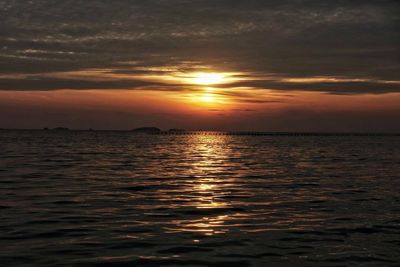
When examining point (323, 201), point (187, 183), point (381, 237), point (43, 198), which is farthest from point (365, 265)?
point (187, 183)

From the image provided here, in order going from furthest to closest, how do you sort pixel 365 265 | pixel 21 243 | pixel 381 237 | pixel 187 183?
1. pixel 187 183
2. pixel 381 237
3. pixel 21 243
4. pixel 365 265

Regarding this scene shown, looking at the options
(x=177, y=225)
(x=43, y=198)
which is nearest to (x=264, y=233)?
(x=177, y=225)

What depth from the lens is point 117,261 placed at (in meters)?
11.7

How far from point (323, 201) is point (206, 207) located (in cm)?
556

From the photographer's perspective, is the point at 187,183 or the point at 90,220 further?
the point at 187,183

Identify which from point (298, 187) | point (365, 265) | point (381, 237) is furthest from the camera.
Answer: point (298, 187)

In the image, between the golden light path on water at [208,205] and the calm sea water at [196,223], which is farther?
the golden light path on water at [208,205]

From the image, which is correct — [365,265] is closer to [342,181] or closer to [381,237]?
[381,237]

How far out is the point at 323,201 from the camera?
22.0 meters

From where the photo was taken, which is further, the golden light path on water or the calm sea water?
the golden light path on water

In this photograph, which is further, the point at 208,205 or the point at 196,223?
the point at 208,205

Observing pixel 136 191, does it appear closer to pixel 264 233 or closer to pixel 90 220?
pixel 90 220

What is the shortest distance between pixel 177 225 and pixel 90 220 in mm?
3021

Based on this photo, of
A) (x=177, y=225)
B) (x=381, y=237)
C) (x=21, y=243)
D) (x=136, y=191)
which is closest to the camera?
(x=21, y=243)
